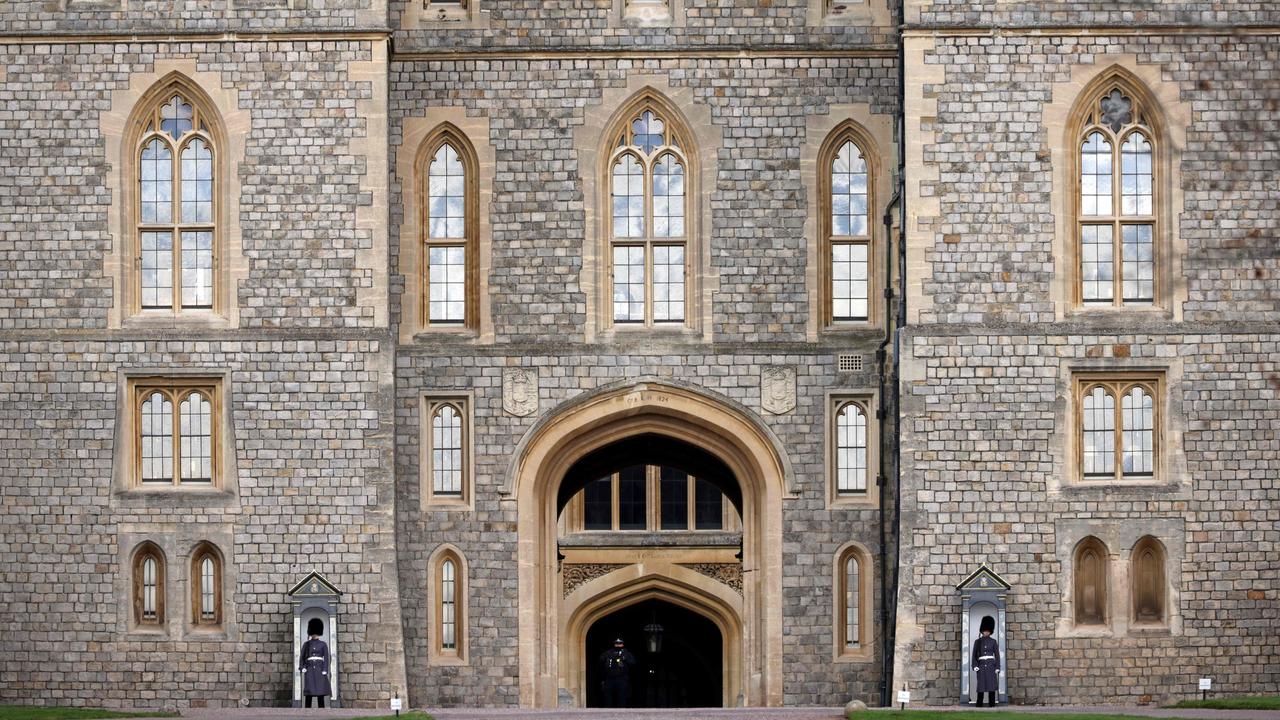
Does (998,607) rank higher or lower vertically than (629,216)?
lower

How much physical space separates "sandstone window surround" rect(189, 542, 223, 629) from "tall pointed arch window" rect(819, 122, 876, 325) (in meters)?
7.87

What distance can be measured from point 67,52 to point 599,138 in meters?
6.38

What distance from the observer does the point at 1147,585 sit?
84.8 ft

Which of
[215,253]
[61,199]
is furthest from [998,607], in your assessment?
[61,199]

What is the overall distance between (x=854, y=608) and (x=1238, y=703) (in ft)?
15.3

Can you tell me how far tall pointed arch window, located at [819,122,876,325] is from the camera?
1062 inches

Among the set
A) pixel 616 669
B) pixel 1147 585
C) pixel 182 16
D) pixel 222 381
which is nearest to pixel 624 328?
pixel 222 381

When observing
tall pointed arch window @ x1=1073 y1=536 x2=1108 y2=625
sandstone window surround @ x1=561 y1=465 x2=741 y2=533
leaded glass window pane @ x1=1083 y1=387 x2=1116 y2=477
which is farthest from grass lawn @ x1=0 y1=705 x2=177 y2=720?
sandstone window surround @ x1=561 y1=465 x2=741 y2=533

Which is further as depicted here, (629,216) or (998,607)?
(629,216)

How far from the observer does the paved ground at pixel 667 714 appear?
23359 mm

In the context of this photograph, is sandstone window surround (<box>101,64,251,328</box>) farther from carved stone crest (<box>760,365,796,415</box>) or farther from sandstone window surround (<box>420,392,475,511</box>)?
carved stone crest (<box>760,365,796,415</box>)

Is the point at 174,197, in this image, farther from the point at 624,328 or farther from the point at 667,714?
the point at 667,714

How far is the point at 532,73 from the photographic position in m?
26.9

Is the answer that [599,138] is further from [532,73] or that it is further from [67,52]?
[67,52]
